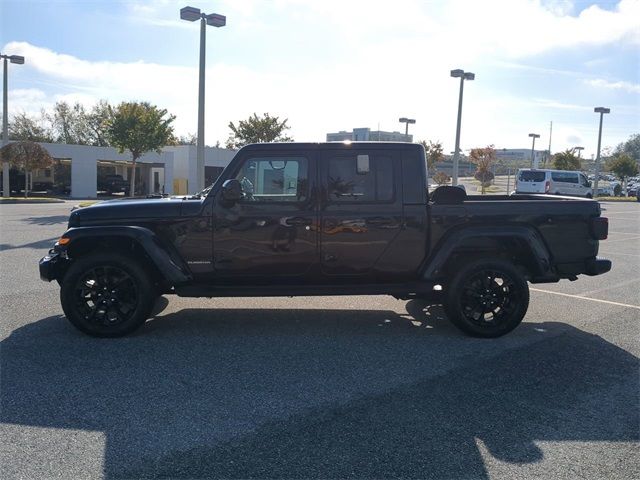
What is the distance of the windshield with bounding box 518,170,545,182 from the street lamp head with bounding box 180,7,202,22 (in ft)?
77.4

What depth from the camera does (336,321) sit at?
670 centimetres

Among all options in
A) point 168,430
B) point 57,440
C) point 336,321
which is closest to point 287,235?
point 336,321

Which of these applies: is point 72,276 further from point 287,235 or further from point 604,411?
point 604,411

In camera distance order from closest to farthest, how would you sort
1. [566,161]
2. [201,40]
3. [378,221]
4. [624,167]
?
[378,221] < [201,40] < [624,167] < [566,161]

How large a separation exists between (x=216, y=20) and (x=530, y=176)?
23.1 metres

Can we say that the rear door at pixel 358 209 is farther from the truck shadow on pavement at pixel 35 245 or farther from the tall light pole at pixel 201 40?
the tall light pole at pixel 201 40

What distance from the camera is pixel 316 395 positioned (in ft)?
14.6

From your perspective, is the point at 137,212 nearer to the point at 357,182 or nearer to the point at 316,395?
the point at 357,182

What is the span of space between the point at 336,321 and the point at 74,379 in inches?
116

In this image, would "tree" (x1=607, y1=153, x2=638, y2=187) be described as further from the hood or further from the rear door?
the hood

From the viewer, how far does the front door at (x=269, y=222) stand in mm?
5914

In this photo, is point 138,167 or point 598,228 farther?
point 138,167

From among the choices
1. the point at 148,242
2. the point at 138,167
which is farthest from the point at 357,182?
the point at 138,167

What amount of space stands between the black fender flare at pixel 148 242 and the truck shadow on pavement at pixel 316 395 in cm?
68
